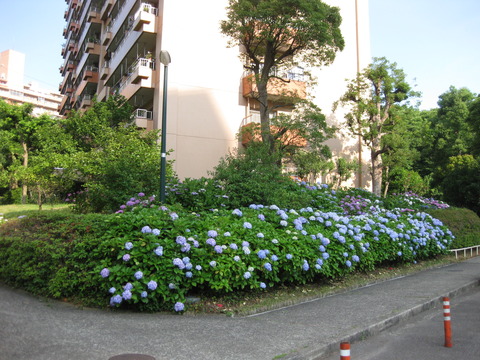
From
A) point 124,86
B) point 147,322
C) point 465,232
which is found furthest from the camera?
point 124,86

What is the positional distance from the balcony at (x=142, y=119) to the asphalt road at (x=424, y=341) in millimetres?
19005

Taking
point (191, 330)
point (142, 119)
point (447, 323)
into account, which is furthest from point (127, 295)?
point (142, 119)

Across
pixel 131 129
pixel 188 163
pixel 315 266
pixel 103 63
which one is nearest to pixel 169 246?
pixel 315 266

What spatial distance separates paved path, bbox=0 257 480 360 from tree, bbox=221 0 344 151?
10.3 m

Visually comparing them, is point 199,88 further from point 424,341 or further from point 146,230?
point 424,341

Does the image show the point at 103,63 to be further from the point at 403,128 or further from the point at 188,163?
the point at 403,128

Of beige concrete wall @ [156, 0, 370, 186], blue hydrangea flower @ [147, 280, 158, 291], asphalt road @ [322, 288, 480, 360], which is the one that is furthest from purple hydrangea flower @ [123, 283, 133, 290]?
beige concrete wall @ [156, 0, 370, 186]

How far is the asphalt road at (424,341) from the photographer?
4.55 metres

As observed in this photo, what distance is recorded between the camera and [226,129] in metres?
23.9

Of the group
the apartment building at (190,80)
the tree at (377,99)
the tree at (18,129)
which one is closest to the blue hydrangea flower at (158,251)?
the apartment building at (190,80)

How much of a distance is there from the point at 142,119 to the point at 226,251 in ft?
58.3

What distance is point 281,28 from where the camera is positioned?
16672 millimetres

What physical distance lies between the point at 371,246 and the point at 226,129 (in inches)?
623

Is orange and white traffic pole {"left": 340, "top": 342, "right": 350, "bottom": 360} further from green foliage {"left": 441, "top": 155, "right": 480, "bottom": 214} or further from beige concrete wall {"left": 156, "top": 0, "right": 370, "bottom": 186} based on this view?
green foliage {"left": 441, "top": 155, "right": 480, "bottom": 214}
